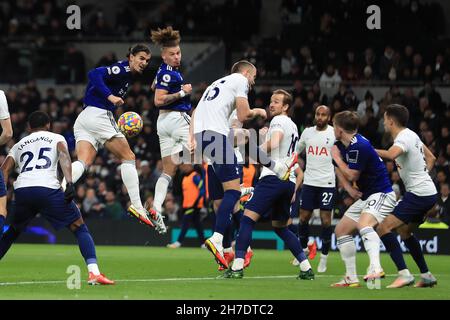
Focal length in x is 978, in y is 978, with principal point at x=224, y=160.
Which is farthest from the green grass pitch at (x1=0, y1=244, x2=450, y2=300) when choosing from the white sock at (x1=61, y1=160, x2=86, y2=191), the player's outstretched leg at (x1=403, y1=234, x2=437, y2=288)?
the white sock at (x1=61, y1=160, x2=86, y2=191)

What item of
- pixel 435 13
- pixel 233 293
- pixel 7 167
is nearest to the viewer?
pixel 233 293

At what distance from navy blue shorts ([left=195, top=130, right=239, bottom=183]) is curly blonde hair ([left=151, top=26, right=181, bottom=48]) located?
6.67 ft

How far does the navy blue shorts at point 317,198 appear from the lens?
57.8 ft

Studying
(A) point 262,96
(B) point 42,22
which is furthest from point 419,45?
(B) point 42,22

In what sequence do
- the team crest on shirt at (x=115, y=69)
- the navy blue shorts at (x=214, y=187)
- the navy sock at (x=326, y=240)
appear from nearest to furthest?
the team crest on shirt at (x=115, y=69) → the navy blue shorts at (x=214, y=187) → the navy sock at (x=326, y=240)

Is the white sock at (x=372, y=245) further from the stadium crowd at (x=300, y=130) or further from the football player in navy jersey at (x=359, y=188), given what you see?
the stadium crowd at (x=300, y=130)

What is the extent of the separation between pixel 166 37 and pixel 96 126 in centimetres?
169

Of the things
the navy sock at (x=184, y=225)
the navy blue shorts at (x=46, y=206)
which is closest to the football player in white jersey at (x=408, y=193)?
the navy blue shorts at (x=46, y=206)

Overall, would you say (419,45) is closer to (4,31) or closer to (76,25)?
(76,25)

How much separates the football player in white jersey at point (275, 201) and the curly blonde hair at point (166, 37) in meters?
2.12

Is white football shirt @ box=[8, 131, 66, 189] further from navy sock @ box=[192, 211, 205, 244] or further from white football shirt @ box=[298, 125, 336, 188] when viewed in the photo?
navy sock @ box=[192, 211, 205, 244]

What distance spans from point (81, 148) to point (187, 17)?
64.6ft

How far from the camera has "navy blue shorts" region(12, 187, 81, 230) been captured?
11.7 meters

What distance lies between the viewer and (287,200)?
13680mm
